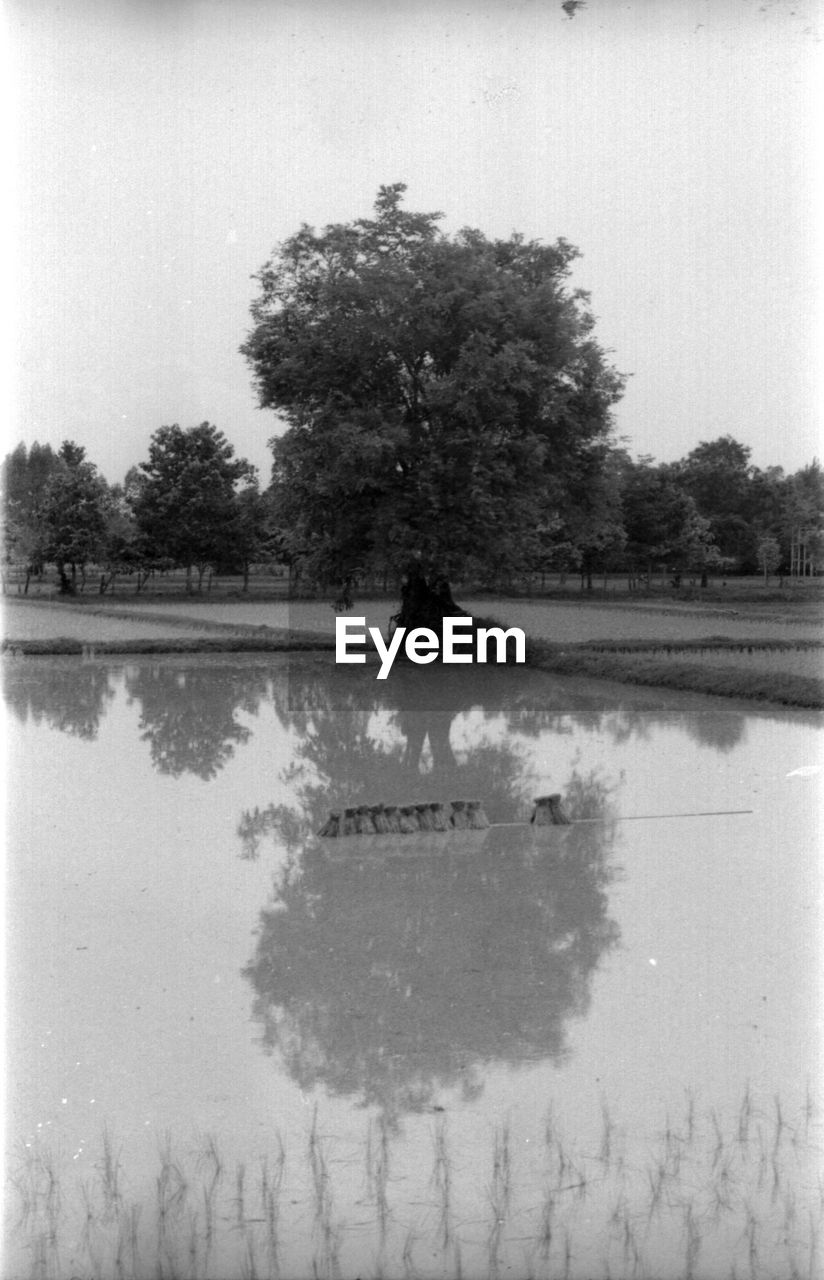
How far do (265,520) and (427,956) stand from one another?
1304cm

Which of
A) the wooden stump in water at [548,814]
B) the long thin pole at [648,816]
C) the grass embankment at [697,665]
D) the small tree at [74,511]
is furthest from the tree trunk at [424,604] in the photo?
the wooden stump in water at [548,814]

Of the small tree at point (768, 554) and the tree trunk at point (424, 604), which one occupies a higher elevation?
the small tree at point (768, 554)

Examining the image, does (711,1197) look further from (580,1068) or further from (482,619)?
(482,619)

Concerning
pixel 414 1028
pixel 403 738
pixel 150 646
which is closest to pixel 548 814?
pixel 414 1028

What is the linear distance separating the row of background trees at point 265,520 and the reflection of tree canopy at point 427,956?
901 cm

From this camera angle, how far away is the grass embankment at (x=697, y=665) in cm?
1134

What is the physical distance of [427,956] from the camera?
441 centimetres

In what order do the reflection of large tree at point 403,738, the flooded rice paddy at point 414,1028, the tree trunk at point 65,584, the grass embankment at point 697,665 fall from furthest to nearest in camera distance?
1. the tree trunk at point 65,584
2. the grass embankment at point 697,665
3. the reflection of large tree at point 403,738
4. the flooded rice paddy at point 414,1028

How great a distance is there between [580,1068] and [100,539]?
1785cm

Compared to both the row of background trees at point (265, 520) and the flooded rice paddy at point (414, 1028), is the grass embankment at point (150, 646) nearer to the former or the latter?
the row of background trees at point (265, 520)

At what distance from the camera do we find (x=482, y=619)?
676 inches

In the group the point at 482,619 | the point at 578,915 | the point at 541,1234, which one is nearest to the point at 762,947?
the point at 578,915

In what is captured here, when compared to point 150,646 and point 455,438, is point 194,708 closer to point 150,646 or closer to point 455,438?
point 455,438

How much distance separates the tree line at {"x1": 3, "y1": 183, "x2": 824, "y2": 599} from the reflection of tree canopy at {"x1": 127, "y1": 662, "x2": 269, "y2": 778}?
2.05 m
